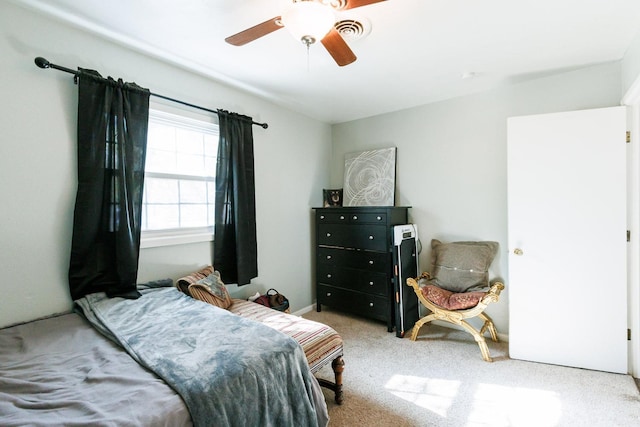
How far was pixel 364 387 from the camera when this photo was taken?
6.84ft

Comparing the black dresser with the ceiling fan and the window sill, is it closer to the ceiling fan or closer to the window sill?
the window sill

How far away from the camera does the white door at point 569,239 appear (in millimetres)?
2174

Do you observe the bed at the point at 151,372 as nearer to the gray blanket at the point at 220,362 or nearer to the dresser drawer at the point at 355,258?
the gray blanket at the point at 220,362

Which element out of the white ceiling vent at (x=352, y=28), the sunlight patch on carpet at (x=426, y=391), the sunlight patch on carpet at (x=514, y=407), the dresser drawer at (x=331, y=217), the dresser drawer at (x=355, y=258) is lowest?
the sunlight patch on carpet at (x=426, y=391)

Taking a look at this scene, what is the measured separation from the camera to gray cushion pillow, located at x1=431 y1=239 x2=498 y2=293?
2.72 metres

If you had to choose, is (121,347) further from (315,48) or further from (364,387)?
(315,48)

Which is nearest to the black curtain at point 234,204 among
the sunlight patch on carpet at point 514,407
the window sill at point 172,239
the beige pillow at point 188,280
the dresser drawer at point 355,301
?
the window sill at point 172,239

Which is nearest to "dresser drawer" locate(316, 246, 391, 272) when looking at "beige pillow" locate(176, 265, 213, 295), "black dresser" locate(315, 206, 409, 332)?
"black dresser" locate(315, 206, 409, 332)

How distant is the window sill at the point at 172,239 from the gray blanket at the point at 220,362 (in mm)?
514

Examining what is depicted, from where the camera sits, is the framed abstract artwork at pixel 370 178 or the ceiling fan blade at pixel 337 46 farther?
the framed abstract artwork at pixel 370 178

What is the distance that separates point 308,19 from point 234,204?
5.82ft

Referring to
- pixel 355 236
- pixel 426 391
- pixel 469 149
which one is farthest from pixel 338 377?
pixel 469 149

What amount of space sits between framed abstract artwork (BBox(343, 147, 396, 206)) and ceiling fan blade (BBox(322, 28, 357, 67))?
1922 millimetres

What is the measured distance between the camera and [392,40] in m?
2.00
